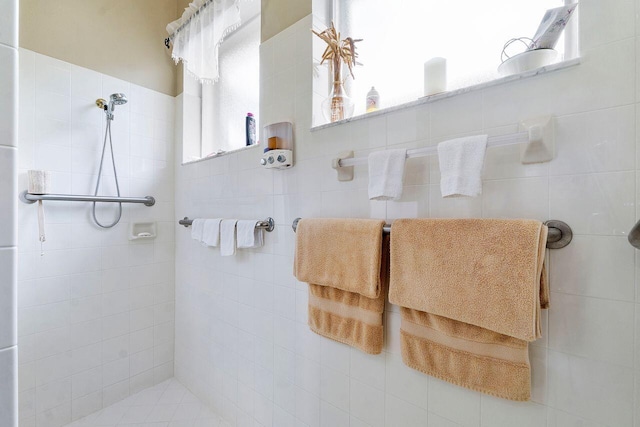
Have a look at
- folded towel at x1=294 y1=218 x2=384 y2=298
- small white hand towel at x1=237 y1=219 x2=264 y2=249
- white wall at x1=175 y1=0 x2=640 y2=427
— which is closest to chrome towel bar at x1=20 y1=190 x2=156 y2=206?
white wall at x1=175 y1=0 x2=640 y2=427

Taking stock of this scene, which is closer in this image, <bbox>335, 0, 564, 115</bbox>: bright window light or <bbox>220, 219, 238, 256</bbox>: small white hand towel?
<bbox>335, 0, 564, 115</bbox>: bright window light

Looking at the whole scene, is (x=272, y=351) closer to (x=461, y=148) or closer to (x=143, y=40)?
(x=461, y=148)

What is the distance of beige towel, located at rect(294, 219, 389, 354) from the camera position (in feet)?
3.05

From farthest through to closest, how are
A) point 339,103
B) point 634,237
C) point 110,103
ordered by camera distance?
point 110,103
point 339,103
point 634,237

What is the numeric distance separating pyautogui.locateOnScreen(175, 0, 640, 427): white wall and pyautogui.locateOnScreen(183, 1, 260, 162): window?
0.32 metres

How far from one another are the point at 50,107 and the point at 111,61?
0.46 metres

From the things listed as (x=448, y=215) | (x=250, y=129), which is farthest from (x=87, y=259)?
(x=448, y=215)

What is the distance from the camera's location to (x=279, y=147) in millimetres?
1271

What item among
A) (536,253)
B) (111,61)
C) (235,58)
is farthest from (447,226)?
(111,61)

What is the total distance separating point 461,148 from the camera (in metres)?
0.75

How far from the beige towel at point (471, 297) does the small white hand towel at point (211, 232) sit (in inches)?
41.0

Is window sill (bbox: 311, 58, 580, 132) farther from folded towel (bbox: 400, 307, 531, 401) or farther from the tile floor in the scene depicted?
the tile floor

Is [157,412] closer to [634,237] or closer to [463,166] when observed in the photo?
[463,166]

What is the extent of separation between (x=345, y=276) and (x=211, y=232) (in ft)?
3.02
